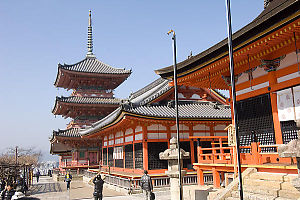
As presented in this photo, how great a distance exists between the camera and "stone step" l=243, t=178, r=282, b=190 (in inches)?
368

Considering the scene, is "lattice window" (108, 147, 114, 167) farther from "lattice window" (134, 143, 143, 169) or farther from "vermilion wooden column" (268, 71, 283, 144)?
"vermilion wooden column" (268, 71, 283, 144)

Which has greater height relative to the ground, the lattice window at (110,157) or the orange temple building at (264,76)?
the orange temple building at (264,76)

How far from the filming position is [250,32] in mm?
10133

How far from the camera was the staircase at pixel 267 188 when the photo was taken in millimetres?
8781

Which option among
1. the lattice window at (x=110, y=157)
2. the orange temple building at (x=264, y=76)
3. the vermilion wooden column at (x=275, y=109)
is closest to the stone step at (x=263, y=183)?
the orange temple building at (x=264, y=76)

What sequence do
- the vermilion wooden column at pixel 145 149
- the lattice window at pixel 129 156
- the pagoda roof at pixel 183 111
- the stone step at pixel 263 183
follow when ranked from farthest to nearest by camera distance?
the lattice window at pixel 129 156, the vermilion wooden column at pixel 145 149, the pagoda roof at pixel 183 111, the stone step at pixel 263 183

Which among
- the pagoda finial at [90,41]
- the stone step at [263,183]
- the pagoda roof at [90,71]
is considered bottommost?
the stone step at [263,183]

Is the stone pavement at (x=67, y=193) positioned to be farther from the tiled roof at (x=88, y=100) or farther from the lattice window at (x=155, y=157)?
the tiled roof at (x=88, y=100)

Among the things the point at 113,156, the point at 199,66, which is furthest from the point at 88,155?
the point at 199,66

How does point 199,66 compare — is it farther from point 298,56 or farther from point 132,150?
point 132,150

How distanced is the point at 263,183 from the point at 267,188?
34cm

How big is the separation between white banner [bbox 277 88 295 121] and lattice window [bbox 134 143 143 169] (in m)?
11.1

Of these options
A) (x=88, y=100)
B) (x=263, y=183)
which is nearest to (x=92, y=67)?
(x=88, y=100)

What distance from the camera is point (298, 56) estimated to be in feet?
36.7
